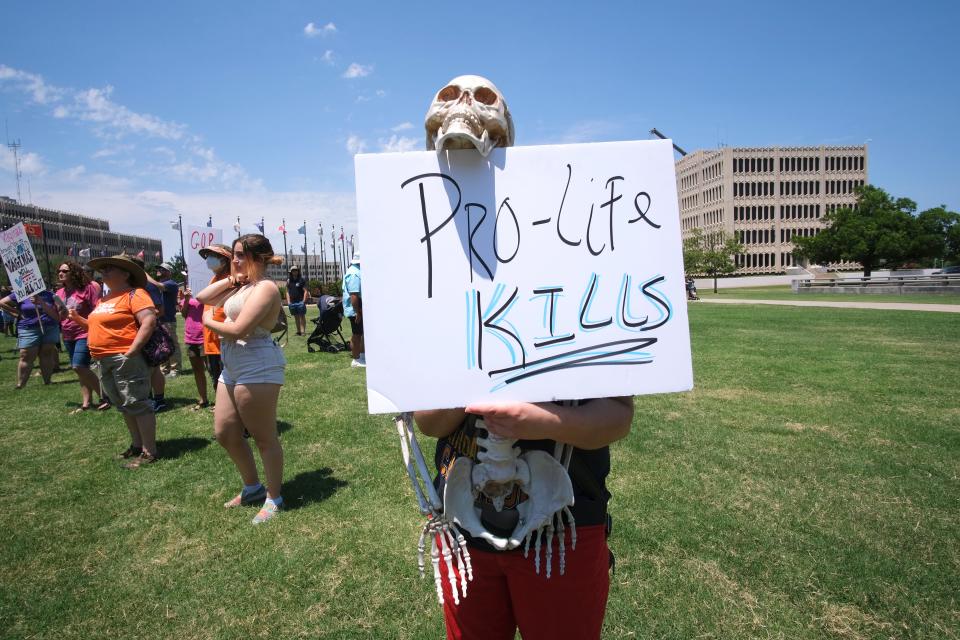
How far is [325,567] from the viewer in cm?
328

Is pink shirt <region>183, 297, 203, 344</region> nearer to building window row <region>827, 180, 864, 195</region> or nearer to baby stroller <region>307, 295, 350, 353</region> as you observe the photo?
baby stroller <region>307, 295, 350, 353</region>

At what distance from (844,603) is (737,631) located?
26.9 inches

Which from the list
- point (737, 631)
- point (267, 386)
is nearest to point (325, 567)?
point (267, 386)

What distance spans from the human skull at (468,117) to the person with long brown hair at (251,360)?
8.36ft

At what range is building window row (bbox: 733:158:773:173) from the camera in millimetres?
80831

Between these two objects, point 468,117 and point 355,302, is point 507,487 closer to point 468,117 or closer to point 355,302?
point 468,117

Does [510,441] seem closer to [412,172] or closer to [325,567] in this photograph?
[412,172]

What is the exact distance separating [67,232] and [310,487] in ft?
359

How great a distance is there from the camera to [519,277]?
4.68 ft

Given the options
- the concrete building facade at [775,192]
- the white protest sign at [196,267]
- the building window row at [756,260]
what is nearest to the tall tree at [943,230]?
the concrete building facade at [775,192]

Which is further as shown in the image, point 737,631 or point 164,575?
point 164,575

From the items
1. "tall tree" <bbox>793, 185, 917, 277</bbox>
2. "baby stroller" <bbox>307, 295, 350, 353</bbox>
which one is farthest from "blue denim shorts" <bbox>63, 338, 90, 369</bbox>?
"tall tree" <bbox>793, 185, 917, 277</bbox>

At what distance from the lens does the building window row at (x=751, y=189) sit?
8069cm

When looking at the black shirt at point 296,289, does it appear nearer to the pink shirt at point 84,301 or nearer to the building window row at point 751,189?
the pink shirt at point 84,301
